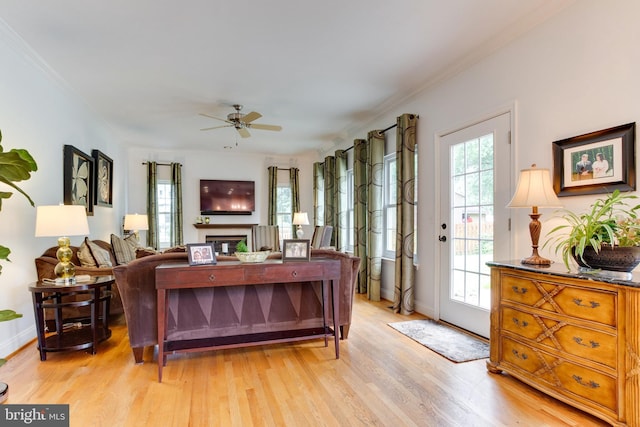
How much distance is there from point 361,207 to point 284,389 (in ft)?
10.9

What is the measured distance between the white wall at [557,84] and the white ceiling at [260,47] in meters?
0.16

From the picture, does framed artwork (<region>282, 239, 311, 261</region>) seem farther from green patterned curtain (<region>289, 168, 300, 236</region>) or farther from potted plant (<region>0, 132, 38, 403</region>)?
green patterned curtain (<region>289, 168, 300, 236</region>)

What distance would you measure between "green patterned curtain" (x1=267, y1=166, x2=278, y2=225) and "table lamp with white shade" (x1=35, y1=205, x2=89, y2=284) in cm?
491

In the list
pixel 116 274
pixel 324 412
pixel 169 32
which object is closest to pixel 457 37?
pixel 169 32

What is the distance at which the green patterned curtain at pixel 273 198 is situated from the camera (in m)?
7.78

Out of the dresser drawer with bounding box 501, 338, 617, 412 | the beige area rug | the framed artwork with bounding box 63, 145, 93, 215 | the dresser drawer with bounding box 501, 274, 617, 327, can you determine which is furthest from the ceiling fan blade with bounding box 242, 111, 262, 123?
the dresser drawer with bounding box 501, 338, 617, 412

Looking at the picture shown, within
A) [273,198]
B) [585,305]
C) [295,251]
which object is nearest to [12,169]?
[295,251]

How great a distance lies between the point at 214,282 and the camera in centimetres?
247

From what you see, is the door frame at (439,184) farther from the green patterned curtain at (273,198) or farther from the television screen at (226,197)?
the television screen at (226,197)

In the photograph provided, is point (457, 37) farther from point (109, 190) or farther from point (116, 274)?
point (109, 190)

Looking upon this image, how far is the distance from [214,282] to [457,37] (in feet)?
9.28

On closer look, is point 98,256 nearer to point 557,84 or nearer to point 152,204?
point 152,204

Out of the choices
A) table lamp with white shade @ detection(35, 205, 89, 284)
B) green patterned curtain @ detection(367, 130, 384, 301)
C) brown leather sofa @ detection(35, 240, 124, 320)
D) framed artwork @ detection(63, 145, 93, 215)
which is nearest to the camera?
table lamp with white shade @ detection(35, 205, 89, 284)

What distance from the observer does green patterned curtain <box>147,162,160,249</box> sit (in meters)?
6.98
